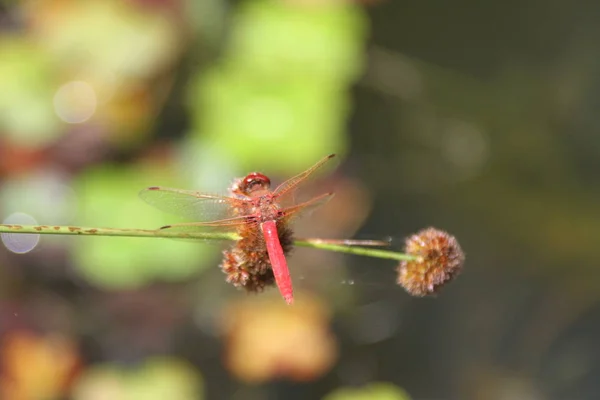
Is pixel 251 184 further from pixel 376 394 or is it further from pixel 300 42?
pixel 300 42

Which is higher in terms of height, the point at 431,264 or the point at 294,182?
the point at 294,182

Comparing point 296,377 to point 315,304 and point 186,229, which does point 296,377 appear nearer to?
point 315,304

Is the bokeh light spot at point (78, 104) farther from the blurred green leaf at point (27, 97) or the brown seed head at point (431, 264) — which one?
the brown seed head at point (431, 264)

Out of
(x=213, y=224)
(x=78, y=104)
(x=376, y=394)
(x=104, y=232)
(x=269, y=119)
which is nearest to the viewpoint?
(x=104, y=232)

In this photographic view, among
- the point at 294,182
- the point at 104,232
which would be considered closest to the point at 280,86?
the point at 294,182

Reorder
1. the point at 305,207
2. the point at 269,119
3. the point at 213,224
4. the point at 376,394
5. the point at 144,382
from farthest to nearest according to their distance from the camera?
1. the point at 269,119
2. the point at 144,382
3. the point at 376,394
4. the point at 305,207
5. the point at 213,224

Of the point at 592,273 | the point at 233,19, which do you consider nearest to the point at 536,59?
the point at 592,273
